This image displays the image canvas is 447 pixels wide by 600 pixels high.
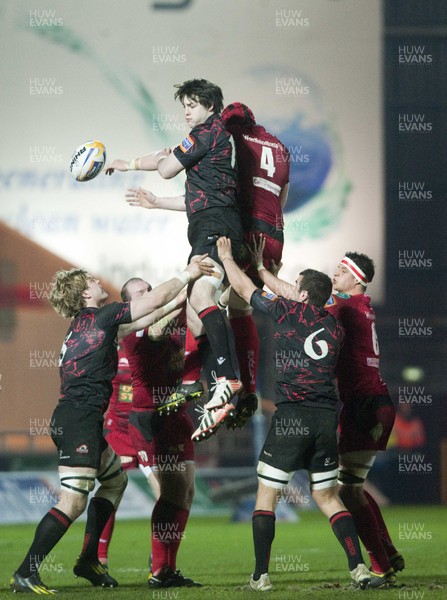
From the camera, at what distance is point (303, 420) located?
600cm

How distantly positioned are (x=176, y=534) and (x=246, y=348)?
1435 mm

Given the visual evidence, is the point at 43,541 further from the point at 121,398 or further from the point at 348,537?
the point at 121,398

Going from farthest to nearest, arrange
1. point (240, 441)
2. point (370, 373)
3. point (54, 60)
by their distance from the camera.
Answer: point (240, 441) < point (54, 60) < point (370, 373)

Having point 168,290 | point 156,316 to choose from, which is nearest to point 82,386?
point 156,316

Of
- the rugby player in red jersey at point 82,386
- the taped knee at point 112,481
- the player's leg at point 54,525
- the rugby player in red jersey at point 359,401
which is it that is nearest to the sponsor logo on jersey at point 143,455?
the taped knee at point 112,481

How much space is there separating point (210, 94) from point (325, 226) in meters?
8.39

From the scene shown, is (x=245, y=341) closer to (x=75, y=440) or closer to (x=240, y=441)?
(x=75, y=440)

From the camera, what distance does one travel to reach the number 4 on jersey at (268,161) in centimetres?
693

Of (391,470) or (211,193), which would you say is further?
(391,470)

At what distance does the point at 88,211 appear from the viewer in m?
14.1

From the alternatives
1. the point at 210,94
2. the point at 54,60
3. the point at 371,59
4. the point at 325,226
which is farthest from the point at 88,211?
the point at 210,94

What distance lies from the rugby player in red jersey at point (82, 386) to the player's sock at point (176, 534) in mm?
707

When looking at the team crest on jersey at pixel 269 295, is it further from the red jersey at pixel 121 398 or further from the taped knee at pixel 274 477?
the red jersey at pixel 121 398

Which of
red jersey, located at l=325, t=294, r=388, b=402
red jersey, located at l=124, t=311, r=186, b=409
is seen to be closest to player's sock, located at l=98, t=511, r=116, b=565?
red jersey, located at l=124, t=311, r=186, b=409
